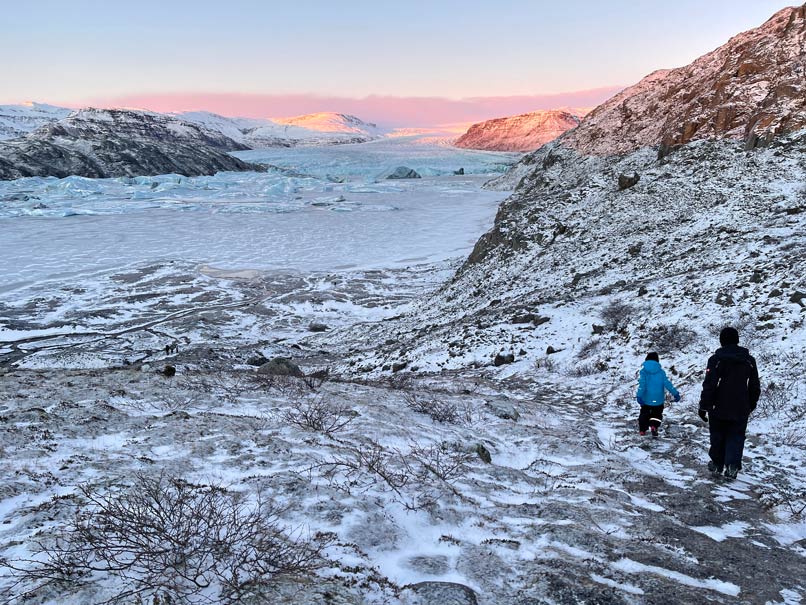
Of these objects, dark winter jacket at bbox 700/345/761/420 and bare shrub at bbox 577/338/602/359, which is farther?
bare shrub at bbox 577/338/602/359

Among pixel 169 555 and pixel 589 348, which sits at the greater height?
pixel 169 555

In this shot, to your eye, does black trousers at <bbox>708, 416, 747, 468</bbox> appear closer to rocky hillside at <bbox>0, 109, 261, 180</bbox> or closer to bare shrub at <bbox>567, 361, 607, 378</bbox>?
bare shrub at <bbox>567, 361, 607, 378</bbox>

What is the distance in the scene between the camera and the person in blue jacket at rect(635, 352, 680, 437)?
7.60m

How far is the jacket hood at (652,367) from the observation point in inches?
300

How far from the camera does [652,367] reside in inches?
301

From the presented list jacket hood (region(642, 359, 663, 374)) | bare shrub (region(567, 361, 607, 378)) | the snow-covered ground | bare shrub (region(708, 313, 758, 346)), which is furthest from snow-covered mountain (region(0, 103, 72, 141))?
jacket hood (region(642, 359, 663, 374))

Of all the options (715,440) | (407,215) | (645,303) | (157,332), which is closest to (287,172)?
(407,215)

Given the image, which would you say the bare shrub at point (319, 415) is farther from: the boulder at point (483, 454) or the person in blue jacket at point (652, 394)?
the person in blue jacket at point (652, 394)

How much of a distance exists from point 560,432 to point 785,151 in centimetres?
1939

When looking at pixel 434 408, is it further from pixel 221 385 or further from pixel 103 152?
pixel 103 152

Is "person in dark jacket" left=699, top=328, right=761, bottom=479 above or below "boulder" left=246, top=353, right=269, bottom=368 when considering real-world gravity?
above

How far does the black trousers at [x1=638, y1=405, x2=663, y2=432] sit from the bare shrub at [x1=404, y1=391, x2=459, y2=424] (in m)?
2.63

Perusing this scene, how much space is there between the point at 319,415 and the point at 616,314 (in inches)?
357

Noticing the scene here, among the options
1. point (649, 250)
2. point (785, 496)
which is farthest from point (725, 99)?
point (785, 496)
